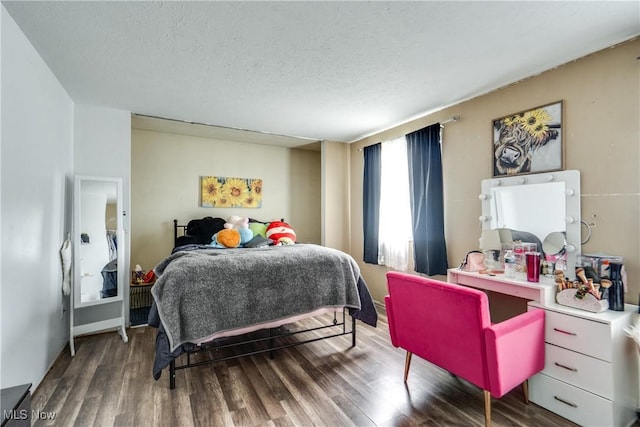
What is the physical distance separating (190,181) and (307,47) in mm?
3044

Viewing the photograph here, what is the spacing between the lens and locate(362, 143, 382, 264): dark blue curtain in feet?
14.0

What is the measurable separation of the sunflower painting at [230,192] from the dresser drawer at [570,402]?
13.2 ft

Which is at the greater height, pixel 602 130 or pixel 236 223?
pixel 602 130

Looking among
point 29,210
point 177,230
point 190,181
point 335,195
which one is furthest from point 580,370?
point 190,181

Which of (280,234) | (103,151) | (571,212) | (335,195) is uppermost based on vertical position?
(103,151)

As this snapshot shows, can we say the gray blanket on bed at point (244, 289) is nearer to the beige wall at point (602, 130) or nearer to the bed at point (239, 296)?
the bed at point (239, 296)

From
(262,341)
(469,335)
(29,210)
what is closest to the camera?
(469,335)

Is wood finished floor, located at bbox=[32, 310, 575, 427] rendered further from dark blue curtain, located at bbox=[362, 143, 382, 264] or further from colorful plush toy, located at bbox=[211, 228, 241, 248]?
dark blue curtain, located at bbox=[362, 143, 382, 264]

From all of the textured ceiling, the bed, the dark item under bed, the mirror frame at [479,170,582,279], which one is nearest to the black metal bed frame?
the bed

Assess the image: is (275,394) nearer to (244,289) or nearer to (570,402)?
(244,289)

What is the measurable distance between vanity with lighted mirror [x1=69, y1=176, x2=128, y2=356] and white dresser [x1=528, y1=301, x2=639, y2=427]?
3.64 m

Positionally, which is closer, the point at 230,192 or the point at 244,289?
the point at 244,289

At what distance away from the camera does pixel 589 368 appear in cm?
178

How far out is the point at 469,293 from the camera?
173 cm
